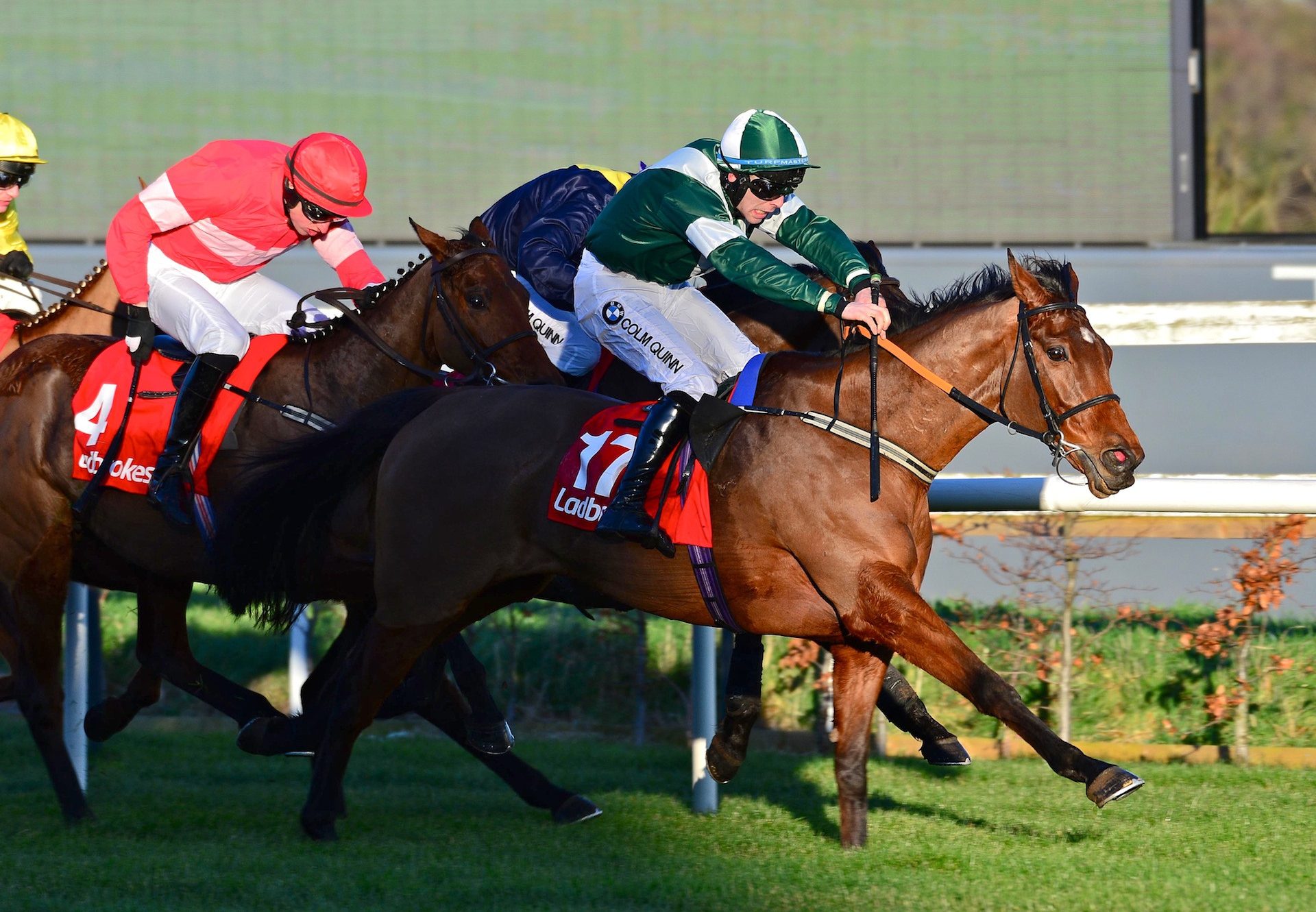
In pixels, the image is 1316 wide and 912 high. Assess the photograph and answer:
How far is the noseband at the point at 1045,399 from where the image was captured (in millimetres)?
3830

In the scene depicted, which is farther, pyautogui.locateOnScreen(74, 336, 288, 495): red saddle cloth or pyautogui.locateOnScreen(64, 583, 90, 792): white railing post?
pyautogui.locateOnScreen(64, 583, 90, 792): white railing post

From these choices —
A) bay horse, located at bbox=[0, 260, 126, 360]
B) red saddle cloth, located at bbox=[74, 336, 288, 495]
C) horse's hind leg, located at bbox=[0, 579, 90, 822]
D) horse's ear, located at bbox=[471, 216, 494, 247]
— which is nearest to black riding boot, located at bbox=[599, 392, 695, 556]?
horse's ear, located at bbox=[471, 216, 494, 247]

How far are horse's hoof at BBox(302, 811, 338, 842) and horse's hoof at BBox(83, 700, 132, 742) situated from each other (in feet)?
3.68

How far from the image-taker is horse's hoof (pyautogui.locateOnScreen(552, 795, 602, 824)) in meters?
4.59

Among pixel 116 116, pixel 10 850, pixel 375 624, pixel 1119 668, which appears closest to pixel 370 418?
pixel 375 624

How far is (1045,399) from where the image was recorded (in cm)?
386

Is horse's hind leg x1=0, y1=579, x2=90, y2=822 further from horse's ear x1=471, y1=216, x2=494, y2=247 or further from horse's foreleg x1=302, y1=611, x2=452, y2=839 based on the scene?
horse's ear x1=471, y1=216, x2=494, y2=247

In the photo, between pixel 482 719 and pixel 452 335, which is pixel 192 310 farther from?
pixel 482 719

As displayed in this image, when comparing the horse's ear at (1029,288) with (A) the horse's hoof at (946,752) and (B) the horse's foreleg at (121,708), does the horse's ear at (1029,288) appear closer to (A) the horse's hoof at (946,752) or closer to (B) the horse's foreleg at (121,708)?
(A) the horse's hoof at (946,752)

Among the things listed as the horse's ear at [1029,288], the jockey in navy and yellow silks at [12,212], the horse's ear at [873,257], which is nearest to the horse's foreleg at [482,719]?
the horse's ear at [873,257]

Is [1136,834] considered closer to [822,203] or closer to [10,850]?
[10,850]

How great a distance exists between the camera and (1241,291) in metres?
10.9

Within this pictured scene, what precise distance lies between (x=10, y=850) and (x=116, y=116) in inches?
337

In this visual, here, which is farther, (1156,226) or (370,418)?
(1156,226)
